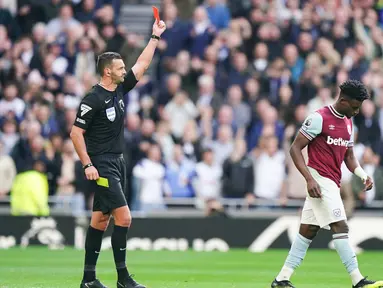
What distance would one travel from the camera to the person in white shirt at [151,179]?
21.4 meters

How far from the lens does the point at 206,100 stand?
22984 mm

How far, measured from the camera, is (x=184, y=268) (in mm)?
16266

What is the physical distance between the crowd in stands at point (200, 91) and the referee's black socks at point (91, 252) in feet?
30.0

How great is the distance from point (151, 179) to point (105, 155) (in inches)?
378

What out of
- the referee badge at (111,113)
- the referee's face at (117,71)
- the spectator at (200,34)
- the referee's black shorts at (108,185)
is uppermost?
the spectator at (200,34)

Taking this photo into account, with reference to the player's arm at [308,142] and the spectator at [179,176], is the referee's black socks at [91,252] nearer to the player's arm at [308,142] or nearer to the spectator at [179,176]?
the player's arm at [308,142]

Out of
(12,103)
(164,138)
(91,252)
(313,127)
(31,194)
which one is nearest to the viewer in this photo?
(313,127)

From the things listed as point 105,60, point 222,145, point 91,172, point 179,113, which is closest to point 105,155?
point 91,172

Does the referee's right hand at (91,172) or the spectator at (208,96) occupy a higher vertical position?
A: the spectator at (208,96)

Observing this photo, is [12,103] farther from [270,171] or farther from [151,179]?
[270,171]

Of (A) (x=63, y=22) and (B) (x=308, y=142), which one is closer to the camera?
(B) (x=308, y=142)

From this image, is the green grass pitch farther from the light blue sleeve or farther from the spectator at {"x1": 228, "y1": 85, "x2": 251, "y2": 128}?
the spectator at {"x1": 228, "y1": 85, "x2": 251, "y2": 128}

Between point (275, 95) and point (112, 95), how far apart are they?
11.5 meters

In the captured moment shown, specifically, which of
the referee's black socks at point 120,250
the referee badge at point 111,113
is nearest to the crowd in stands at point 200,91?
the referee's black socks at point 120,250
